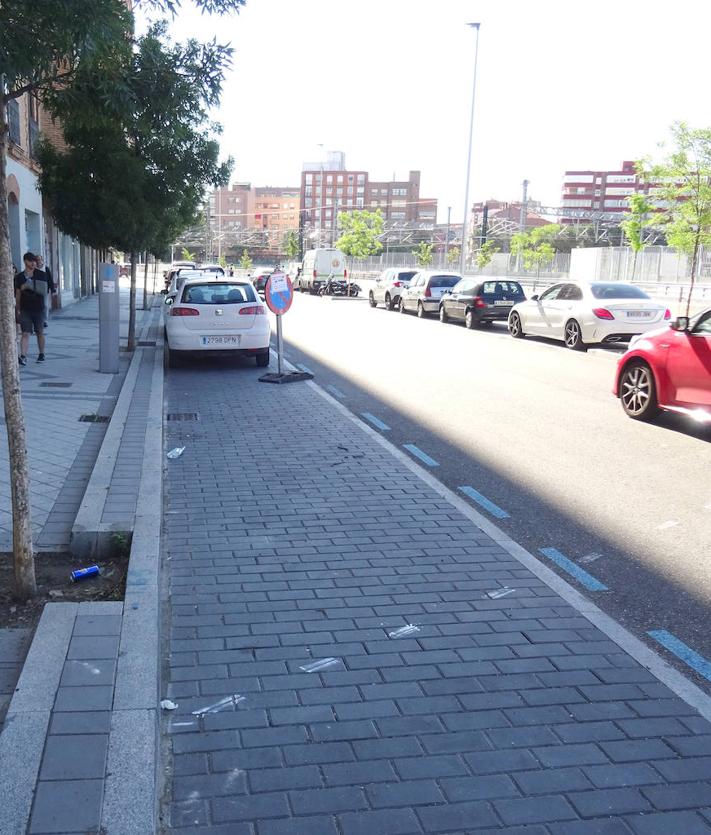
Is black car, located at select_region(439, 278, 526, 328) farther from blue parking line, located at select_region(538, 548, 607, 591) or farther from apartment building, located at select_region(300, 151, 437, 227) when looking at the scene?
apartment building, located at select_region(300, 151, 437, 227)

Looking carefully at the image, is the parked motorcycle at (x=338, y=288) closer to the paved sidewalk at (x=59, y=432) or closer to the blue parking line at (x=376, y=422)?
the paved sidewalk at (x=59, y=432)

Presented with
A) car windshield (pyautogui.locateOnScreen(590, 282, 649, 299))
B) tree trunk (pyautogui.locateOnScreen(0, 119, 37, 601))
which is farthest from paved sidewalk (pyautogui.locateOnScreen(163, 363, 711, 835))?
car windshield (pyautogui.locateOnScreen(590, 282, 649, 299))

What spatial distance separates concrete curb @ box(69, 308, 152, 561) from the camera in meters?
5.24

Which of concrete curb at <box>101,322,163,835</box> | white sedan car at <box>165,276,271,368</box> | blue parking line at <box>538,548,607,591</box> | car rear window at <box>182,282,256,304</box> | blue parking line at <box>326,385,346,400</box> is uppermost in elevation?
car rear window at <box>182,282,256,304</box>

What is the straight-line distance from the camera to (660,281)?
115ft

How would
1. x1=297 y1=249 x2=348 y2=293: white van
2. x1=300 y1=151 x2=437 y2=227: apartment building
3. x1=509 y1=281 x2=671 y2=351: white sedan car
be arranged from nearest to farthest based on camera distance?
x1=509 y1=281 x2=671 y2=351: white sedan car, x1=297 y1=249 x2=348 y2=293: white van, x1=300 y1=151 x2=437 y2=227: apartment building

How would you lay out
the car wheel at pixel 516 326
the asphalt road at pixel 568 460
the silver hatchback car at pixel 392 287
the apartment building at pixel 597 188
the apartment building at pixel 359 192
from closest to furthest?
the asphalt road at pixel 568 460 → the car wheel at pixel 516 326 → the silver hatchback car at pixel 392 287 → the apartment building at pixel 597 188 → the apartment building at pixel 359 192

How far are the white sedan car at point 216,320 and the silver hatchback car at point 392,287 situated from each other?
63.0 ft

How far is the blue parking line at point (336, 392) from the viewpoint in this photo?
12.3m

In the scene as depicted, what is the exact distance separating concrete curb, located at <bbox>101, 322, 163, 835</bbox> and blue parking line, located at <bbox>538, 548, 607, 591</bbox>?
2.49 meters

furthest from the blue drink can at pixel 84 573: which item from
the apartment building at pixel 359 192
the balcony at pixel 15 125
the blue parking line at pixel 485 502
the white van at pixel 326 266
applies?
the apartment building at pixel 359 192

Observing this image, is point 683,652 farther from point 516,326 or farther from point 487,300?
point 487,300

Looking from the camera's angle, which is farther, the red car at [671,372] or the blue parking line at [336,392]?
the blue parking line at [336,392]

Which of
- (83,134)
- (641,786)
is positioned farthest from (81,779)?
(83,134)
